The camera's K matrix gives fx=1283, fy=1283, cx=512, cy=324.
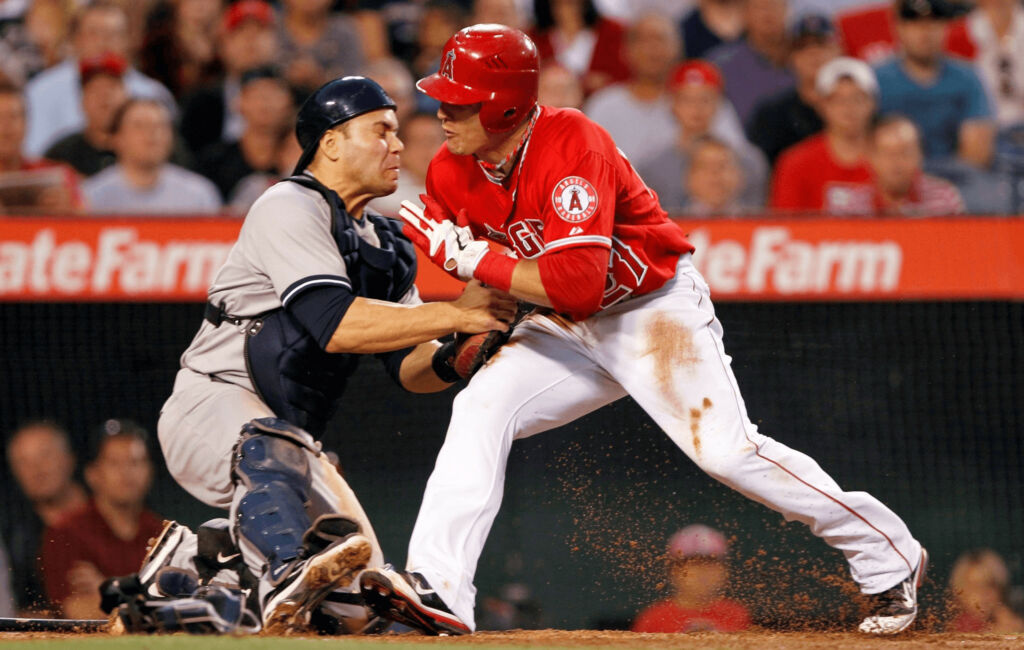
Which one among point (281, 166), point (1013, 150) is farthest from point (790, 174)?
point (281, 166)

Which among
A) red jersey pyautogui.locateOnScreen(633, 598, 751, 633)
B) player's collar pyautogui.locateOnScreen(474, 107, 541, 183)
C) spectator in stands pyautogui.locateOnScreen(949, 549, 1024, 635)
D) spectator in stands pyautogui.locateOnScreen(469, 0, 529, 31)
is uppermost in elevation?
spectator in stands pyautogui.locateOnScreen(469, 0, 529, 31)

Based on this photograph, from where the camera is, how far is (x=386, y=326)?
3.56 metres

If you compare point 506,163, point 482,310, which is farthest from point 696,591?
point 506,163

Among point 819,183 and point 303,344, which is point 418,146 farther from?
point 303,344

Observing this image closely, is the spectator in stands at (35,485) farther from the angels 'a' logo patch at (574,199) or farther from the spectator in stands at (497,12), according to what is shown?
the spectator in stands at (497,12)

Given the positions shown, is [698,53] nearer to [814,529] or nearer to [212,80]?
[212,80]

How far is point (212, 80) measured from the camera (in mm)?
7113

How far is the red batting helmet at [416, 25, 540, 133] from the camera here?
350 centimetres

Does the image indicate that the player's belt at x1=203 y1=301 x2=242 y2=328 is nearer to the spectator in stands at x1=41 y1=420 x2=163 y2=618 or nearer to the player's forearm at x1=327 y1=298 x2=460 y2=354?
the player's forearm at x1=327 y1=298 x2=460 y2=354

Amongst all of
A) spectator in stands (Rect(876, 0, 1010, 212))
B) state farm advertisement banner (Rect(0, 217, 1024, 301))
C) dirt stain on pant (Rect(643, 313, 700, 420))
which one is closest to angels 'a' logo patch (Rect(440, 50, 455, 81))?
dirt stain on pant (Rect(643, 313, 700, 420))

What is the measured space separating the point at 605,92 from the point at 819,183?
4.30 ft

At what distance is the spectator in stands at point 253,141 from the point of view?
Result: 6367mm

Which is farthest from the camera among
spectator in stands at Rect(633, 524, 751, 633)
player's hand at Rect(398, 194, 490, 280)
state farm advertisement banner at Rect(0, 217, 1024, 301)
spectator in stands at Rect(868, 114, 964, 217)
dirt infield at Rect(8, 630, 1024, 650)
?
spectator in stands at Rect(868, 114, 964, 217)

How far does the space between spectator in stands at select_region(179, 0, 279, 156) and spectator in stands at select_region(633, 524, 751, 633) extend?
3250mm
